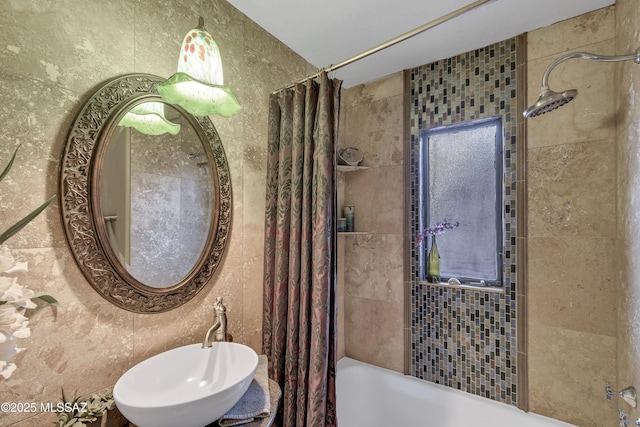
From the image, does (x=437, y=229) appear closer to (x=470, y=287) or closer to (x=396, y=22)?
(x=470, y=287)

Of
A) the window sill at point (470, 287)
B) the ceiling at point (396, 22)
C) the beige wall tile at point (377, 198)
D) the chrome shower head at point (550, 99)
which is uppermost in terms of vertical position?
the ceiling at point (396, 22)

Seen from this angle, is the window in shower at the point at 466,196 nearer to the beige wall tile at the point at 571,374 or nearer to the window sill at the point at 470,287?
the window sill at the point at 470,287

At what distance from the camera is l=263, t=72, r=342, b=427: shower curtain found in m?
1.32

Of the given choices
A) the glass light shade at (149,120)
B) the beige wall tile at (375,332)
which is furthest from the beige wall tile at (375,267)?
the glass light shade at (149,120)

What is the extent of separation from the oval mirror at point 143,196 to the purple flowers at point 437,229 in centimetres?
130

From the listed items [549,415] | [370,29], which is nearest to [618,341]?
[549,415]

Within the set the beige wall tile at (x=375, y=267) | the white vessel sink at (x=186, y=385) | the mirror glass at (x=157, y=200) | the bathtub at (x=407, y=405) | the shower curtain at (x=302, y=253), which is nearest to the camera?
the white vessel sink at (x=186, y=385)

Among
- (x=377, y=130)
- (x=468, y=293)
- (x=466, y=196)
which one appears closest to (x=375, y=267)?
(x=468, y=293)

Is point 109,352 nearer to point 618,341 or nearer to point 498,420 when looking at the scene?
point 498,420

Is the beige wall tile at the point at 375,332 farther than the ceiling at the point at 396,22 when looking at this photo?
Yes

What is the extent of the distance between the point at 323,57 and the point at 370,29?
1.39 feet

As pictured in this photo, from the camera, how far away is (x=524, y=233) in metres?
1.63

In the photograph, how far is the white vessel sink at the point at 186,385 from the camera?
790 mm

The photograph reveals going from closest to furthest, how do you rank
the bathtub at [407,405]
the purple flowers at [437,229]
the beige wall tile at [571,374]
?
the beige wall tile at [571,374] < the bathtub at [407,405] < the purple flowers at [437,229]
